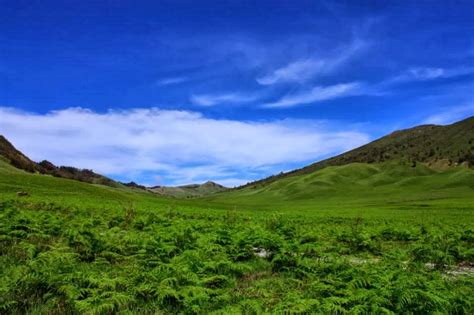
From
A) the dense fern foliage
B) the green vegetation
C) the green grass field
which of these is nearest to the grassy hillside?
the green vegetation

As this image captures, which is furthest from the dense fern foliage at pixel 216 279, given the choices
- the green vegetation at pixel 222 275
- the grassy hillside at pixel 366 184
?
the grassy hillside at pixel 366 184

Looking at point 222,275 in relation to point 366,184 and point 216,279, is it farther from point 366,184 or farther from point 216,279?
point 366,184

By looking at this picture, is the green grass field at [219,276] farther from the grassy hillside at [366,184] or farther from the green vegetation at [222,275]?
the grassy hillside at [366,184]

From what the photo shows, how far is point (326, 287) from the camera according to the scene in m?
8.96

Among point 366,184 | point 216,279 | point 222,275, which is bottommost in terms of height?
point 216,279

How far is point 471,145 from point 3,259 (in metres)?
189

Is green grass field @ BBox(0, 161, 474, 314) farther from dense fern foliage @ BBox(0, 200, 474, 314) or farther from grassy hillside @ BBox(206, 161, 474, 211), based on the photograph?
grassy hillside @ BBox(206, 161, 474, 211)

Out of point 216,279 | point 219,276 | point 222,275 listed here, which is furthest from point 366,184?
point 219,276

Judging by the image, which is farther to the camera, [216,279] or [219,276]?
[216,279]

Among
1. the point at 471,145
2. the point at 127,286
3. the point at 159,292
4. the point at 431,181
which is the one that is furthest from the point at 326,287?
the point at 471,145

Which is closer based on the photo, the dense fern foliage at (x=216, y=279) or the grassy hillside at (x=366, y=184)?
the dense fern foliage at (x=216, y=279)

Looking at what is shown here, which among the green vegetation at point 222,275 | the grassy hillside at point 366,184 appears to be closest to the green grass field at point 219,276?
the green vegetation at point 222,275

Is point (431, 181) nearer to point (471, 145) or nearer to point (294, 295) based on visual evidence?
point (471, 145)

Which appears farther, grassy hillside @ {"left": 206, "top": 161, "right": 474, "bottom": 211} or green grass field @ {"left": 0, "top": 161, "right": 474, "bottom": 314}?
grassy hillside @ {"left": 206, "top": 161, "right": 474, "bottom": 211}
